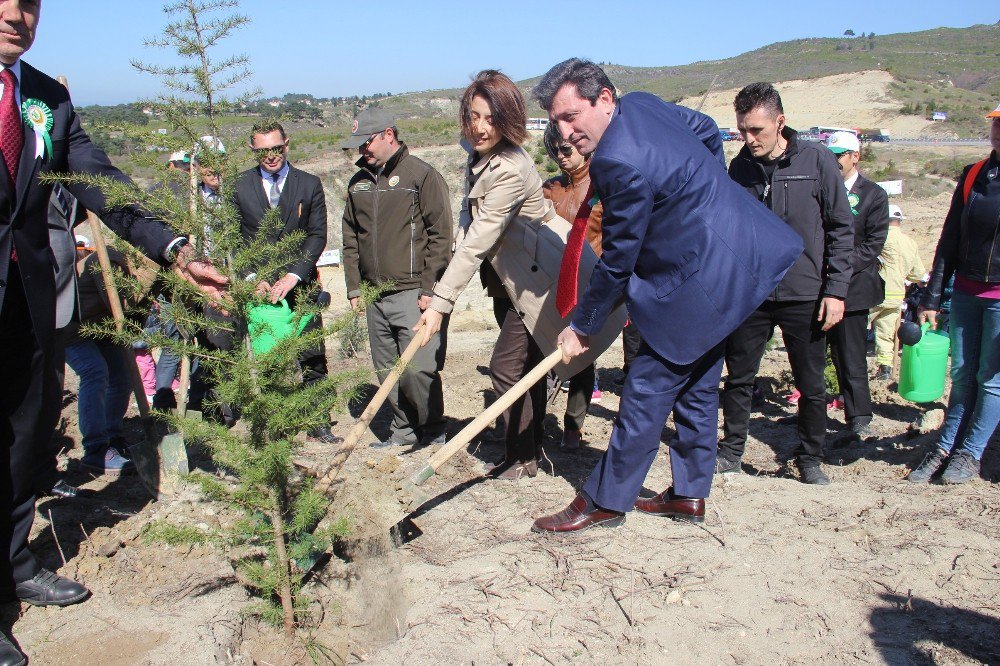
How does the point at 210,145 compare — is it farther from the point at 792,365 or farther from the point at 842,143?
the point at 842,143

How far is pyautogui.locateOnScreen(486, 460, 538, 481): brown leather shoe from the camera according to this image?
4.35 metres

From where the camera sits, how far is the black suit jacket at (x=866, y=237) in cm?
504

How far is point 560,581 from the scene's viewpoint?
127 inches

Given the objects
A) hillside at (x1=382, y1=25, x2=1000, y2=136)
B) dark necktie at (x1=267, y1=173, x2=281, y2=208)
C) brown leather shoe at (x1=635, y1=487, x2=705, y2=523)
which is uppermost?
hillside at (x1=382, y1=25, x2=1000, y2=136)

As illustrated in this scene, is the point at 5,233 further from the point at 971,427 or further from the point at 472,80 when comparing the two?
the point at 971,427

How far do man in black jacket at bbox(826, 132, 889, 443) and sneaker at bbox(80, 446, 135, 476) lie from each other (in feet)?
15.7

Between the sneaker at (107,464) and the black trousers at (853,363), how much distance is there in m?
4.81

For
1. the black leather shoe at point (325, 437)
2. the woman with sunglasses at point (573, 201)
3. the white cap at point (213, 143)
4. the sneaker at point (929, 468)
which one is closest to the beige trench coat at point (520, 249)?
the woman with sunglasses at point (573, 201)

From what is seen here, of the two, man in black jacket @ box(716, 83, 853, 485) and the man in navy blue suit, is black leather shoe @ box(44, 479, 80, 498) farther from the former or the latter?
man in black jacket @ box(716, 83, 853, 485)

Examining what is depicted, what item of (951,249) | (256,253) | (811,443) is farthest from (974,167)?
(256,253)

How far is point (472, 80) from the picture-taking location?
4027 millimetres

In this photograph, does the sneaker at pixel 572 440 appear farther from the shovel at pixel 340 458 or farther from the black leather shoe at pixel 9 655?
the black leather shoe at pixel 9 655

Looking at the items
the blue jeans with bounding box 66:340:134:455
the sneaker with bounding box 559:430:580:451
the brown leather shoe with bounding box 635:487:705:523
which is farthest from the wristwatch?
the sneaker with bounding box 559:430:580:451

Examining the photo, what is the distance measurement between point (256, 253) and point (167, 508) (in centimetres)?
202
